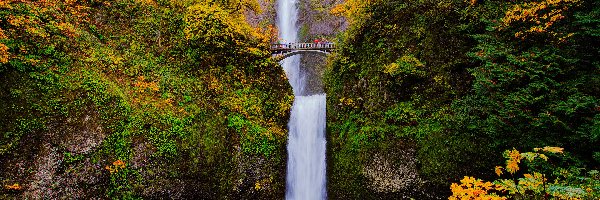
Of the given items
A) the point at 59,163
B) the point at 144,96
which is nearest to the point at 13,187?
the point at 59,163

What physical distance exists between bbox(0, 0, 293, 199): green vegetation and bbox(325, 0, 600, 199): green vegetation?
10.5 ft

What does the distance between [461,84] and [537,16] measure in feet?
9.03

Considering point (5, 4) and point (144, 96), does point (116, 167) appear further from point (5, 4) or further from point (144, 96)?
point (5, 4)

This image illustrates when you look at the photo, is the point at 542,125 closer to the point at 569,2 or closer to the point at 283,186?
the point at 569,2

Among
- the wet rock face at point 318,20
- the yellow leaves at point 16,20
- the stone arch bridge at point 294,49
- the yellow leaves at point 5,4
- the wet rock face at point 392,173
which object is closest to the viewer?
the yellow leaves at point 5,4

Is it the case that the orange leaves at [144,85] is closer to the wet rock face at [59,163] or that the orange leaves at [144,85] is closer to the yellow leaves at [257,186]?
the wet rock face at [59,163]

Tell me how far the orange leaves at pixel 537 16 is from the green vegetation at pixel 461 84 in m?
0.03

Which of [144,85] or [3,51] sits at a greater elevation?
[3,51]

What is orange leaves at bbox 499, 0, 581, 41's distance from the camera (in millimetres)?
9078

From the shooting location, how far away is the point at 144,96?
40.6 feet

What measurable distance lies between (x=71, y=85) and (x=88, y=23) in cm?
355

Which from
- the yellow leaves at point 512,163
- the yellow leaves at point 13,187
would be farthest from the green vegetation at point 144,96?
the yellow leaves at point 512,163

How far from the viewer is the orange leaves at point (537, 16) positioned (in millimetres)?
9078

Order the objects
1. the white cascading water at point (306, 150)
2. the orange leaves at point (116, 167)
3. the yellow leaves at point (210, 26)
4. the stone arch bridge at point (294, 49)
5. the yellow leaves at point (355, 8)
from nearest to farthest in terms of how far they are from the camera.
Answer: the orange leaves at point (116, 167) → the white cascading water at point (306, 150) → the yellow leaves at point (210, 26) → the yellow leaves at point (355, 8) → the stone arch bridge at point (294, 49)
